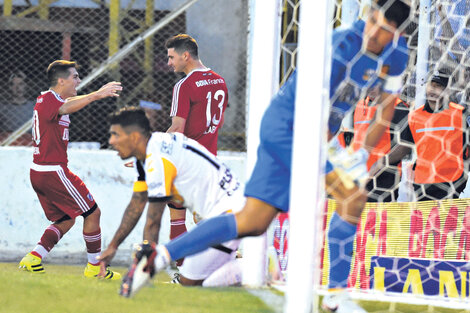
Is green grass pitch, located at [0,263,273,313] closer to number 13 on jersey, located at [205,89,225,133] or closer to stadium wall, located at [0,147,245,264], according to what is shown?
number 13 on jersey, located at [205,89,225,133]

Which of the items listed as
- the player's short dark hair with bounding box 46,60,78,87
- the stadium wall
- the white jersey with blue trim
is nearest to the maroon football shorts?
the player's short dark hair with bounding box 46,60,78,87

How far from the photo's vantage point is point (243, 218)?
3398 millimetres

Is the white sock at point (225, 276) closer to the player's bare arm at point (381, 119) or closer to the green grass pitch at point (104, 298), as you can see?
the green grass pitch at point (104, 298)

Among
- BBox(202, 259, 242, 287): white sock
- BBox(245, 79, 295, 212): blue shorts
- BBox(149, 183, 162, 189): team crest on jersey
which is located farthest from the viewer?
BBox(202, 259, 242, 287): white sock

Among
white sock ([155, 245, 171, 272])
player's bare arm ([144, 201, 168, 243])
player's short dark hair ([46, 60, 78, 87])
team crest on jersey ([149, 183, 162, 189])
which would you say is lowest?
white sock ([155, 245, 171, 272])

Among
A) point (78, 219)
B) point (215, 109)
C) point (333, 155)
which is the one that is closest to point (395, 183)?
point (215, 109)

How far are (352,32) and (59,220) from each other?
3393 millimetres

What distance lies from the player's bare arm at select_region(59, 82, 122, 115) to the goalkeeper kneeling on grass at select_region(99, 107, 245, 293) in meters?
Result: 1.06

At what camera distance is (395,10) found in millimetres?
3232

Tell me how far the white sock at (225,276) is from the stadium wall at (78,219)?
2.84 m

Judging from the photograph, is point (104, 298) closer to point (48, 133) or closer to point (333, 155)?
point (333, 155)

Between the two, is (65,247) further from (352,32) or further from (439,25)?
(352,32)

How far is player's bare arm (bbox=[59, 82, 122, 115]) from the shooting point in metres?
5.21

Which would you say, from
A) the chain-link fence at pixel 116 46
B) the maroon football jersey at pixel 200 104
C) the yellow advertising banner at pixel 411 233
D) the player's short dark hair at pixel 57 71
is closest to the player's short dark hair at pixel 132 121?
the yellow advertising banner at pixel 411 233
